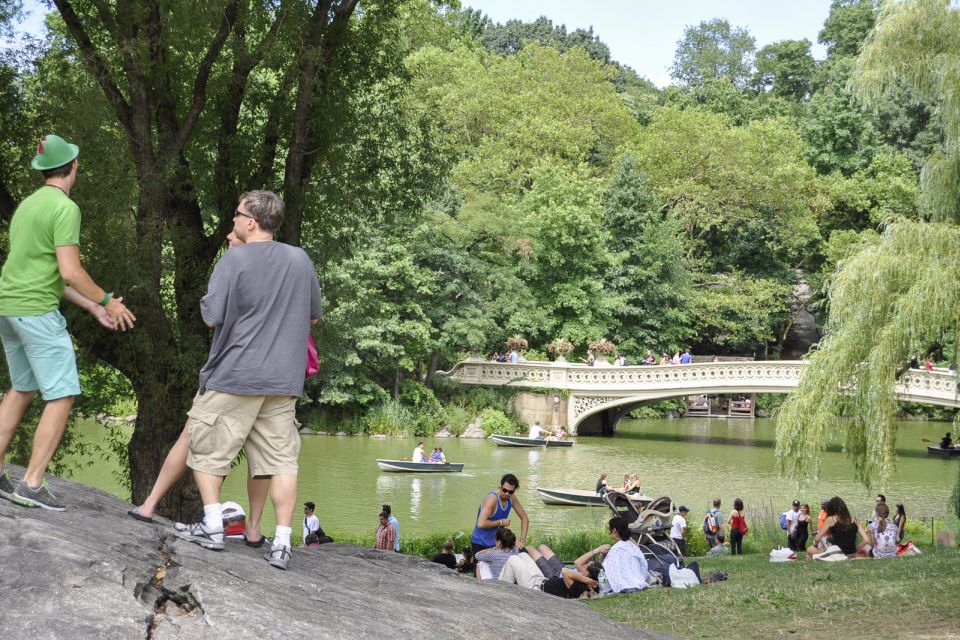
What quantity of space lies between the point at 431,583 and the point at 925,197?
11735 millimetres

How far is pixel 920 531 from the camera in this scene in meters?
18.2

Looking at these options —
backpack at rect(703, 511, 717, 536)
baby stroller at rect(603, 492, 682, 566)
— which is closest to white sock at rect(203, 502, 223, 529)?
baby stroller at rect(603, 492, 682, 566)

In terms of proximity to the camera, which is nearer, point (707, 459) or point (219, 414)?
point (219, 414)

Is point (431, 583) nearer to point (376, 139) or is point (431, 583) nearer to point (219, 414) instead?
point (219, 414)

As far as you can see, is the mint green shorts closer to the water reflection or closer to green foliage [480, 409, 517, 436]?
the water reflection

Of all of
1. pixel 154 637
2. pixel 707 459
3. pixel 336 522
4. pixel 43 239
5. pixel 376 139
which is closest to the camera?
pixel 154 637

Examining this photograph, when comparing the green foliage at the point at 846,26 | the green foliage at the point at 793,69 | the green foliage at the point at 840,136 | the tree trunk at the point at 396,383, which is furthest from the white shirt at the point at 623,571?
the green foliage at the point at 793,69

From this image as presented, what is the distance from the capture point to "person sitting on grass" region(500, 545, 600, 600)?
921cm

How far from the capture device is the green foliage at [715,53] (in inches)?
2918

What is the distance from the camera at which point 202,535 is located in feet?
15.4

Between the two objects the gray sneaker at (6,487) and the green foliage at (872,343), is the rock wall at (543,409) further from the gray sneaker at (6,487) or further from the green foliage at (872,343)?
the gray sneaker at (6,487)

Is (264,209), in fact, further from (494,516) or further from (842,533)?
(842,533)

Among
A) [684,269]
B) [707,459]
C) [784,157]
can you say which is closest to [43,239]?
[707,459]

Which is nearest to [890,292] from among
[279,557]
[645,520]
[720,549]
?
[720,549]
